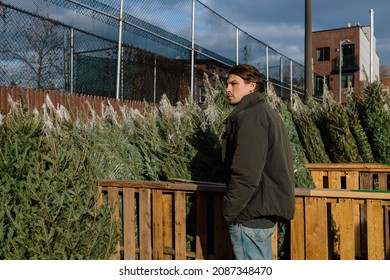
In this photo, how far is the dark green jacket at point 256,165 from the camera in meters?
2.63

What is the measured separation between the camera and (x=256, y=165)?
2623mm

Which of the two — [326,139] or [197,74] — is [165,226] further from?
[197,74]

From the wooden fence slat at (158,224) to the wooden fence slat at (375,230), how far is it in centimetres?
156

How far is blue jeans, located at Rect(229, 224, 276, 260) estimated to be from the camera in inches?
110

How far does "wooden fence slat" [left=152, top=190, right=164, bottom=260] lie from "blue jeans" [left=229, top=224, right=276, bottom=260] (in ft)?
3.17

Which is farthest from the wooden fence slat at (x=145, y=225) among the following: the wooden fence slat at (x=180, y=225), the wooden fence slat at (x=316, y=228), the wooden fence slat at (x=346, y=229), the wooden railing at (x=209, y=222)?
the wooden fence slat at (x=346, y=229)

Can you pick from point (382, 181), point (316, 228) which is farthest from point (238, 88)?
point (382, 181)

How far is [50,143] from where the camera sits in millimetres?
3396

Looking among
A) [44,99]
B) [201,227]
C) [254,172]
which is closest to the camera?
[254,172]

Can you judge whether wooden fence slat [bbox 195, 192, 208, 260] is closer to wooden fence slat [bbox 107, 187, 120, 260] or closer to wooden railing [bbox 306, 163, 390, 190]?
wooden fence slat [bbox 107, 187, 120, 260]

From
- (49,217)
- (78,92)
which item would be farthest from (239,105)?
(78,92)

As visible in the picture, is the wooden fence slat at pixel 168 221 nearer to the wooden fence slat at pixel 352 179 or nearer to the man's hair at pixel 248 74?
the man's hair at pixel 248 74

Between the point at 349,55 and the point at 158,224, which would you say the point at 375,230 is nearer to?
the point at 158,224

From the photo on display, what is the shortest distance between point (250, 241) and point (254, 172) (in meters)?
0.48
